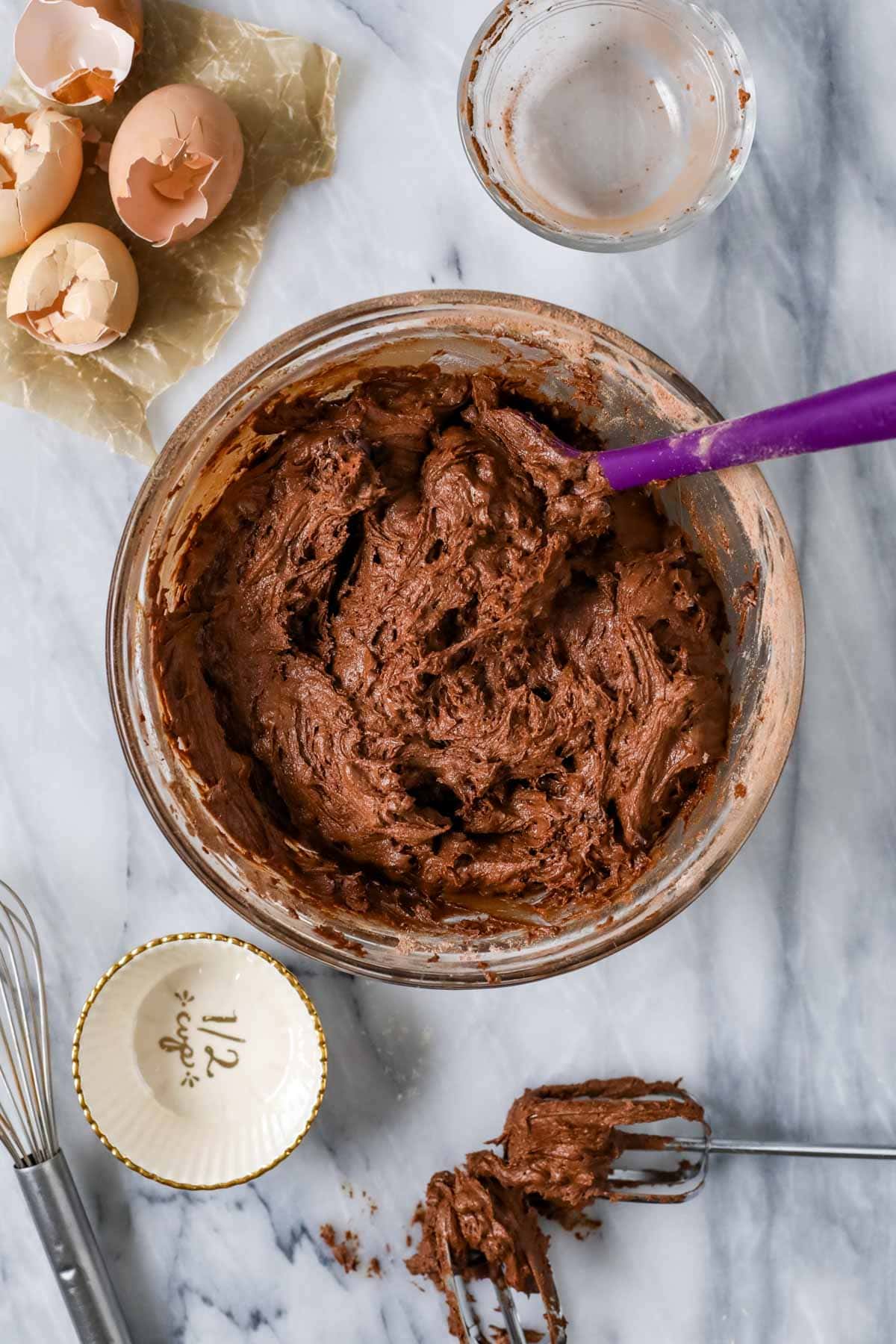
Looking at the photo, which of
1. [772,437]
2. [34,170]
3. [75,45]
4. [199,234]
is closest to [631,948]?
[772,437]

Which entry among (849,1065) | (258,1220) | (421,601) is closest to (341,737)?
(421,601)

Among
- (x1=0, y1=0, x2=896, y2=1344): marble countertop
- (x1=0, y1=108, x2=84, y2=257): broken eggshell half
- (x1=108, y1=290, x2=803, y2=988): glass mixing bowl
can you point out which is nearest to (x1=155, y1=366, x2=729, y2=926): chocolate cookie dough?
(x1=108, y1=290, x2=803, y2=988): glass mixing bowl

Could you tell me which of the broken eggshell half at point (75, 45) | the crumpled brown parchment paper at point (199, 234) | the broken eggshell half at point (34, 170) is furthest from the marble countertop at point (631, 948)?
the broken eggshell half at point (34, 170)

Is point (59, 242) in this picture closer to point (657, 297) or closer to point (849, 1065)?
point (657, 297)

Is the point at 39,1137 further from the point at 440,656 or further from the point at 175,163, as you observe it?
the point at 175,163

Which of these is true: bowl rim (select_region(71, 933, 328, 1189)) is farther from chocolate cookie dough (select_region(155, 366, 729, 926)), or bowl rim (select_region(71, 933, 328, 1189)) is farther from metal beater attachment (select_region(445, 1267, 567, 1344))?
metal beater attachment (select_region(445, 1267, 567, 1344))

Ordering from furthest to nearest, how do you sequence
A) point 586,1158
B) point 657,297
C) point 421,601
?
point 657,297 → point 586,1158 → point 421,601
